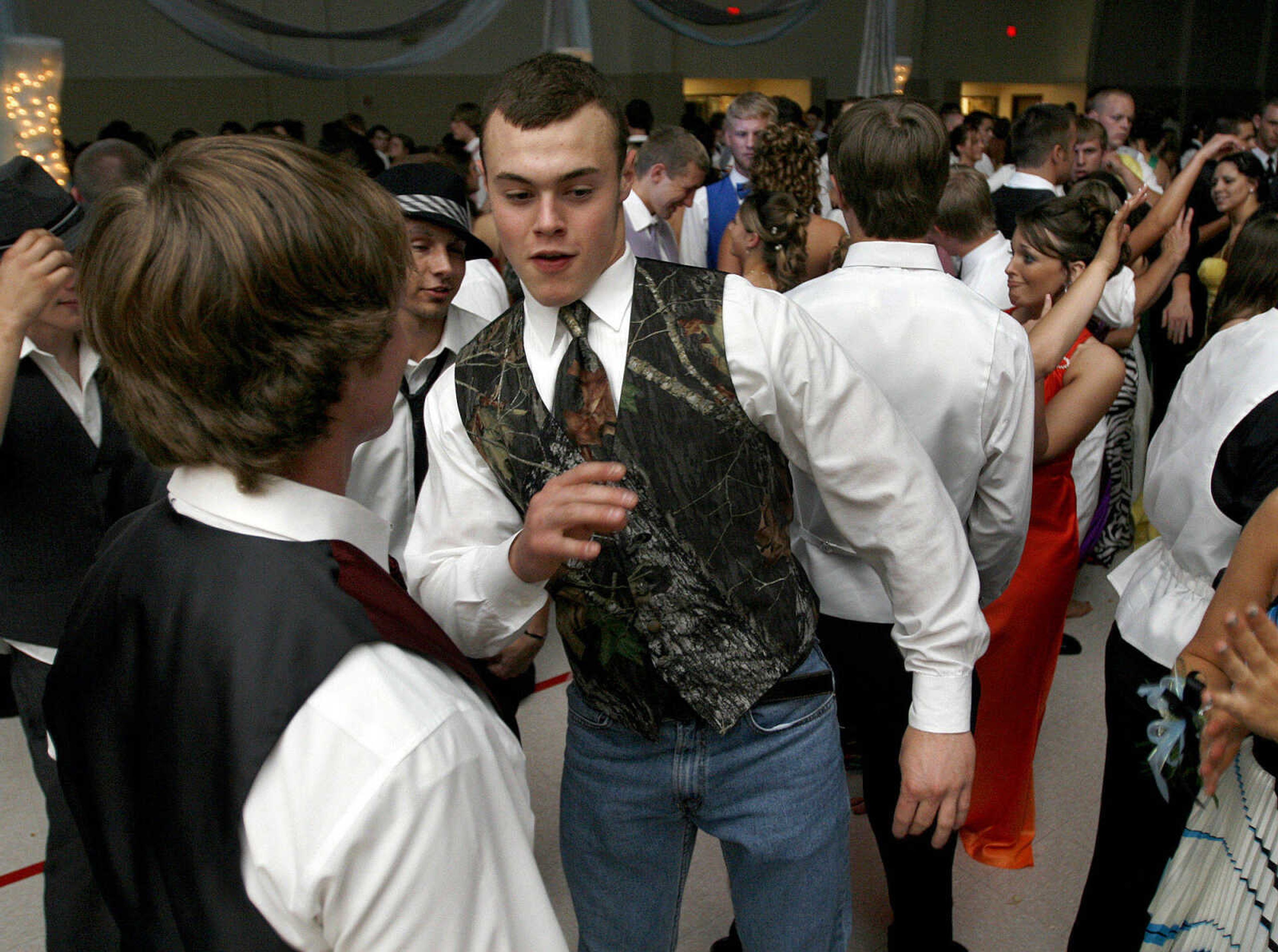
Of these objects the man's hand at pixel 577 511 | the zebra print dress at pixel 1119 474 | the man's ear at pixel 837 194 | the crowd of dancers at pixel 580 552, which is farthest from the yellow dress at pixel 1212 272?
the man's hand at pixel 577 511

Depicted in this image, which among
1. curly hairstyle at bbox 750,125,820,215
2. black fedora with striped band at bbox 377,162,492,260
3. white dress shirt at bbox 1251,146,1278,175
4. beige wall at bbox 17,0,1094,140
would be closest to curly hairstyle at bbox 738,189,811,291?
curly hairstyle at bbox 750,125,820,215

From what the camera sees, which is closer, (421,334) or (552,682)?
(421,334)

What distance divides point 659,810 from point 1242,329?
1144 mm

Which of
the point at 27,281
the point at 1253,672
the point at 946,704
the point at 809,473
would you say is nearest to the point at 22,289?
the point at 27,281

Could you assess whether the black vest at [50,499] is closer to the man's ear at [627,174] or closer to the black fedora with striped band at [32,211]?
the black fedora with striped band at [32,211]

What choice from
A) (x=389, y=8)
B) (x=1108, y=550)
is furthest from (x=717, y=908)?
(x=389, y=8)

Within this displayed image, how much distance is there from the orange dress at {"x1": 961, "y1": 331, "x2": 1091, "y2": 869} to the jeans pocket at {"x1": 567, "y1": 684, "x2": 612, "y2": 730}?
3.78 ft

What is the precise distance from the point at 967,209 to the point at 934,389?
4.94 ft

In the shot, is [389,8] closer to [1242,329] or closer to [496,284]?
[496,284]

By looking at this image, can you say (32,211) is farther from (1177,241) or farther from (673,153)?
(1177,241)

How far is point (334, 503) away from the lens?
81cm

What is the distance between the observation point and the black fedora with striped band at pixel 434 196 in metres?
1.91

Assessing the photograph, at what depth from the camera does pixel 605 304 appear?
1.19 meters

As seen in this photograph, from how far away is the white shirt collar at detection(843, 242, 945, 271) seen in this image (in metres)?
1.72
